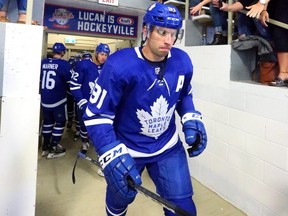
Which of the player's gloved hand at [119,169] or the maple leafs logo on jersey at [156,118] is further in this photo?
the maple leafs logo on jersey at [156,118]

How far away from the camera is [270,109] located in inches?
77.6

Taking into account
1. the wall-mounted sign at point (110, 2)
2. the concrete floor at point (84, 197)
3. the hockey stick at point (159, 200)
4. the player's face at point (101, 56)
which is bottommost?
the concrete floor at point (84, 197)

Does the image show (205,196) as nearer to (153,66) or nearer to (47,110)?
(153,66)

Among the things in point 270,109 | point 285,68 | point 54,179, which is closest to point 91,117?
point 270,109

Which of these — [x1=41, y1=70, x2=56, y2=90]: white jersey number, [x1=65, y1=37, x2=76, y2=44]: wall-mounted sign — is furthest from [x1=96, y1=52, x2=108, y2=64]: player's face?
[x1=65, y1=37, x2=76, y2=44]: wall-mounted sign

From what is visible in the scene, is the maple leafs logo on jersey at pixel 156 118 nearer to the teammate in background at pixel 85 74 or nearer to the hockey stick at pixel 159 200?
the hockey stick at pixel 159 200

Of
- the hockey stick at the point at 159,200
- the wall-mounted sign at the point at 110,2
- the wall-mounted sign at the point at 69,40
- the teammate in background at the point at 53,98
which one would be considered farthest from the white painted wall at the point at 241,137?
the wall-mounted sign at the point at 69,40

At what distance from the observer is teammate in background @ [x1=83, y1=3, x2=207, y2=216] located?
1.24m

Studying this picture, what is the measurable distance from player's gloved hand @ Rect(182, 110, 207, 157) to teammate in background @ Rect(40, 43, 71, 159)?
236cm

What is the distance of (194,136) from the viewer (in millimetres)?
1402

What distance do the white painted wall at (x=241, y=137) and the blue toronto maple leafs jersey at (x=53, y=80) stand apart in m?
1.61

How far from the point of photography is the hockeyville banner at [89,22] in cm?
410

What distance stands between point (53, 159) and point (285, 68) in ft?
8.82

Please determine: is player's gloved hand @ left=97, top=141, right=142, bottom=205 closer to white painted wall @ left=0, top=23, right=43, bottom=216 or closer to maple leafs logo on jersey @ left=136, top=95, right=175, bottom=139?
maple leafs logo on jersey @ left=136, top=95, right=175, bottom=139
